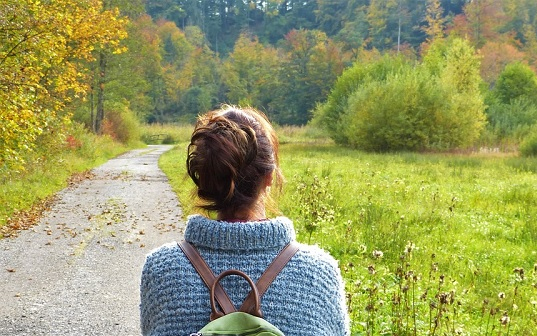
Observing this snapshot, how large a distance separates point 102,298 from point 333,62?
75967 mm

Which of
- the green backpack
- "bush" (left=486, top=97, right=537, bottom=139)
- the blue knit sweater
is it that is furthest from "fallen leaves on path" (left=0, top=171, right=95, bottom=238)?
"bush" (left=486, top=97, right=537, bottom=139)

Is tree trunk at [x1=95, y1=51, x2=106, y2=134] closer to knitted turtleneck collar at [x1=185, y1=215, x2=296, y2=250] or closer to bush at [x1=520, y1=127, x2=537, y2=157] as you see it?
bush at [x1=520, y1=127, x2=537, y2=157]

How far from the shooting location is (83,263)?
739cm

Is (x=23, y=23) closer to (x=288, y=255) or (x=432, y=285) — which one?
(x=432, y=285)

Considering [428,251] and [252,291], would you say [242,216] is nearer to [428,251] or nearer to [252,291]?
[252,291]

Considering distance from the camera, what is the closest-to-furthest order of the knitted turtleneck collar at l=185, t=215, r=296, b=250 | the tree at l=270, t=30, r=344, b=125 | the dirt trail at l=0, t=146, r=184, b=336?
1. the knitted turtleneck collar at l=185, t=215, r=296, b=250
2. the dirt trail at l=0, t=146, r=184, b=336
3. the tree at l=270, t=30, r=344, b=125

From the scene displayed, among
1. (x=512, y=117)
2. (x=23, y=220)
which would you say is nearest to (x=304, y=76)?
(x=512, y=117)

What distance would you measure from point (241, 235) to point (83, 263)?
615cm

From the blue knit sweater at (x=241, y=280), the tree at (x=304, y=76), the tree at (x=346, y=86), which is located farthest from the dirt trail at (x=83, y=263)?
the tree at (x=304, y=76)

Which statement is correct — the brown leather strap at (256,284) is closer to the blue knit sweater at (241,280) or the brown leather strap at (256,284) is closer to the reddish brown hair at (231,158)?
the blue knit sweater at (241,280)

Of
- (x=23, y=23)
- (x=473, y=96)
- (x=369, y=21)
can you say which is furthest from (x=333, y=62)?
(x=23, y=23)

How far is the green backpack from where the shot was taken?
156 centimetres

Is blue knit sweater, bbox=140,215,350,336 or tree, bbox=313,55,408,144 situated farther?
tree, bbox=313,55,408,144

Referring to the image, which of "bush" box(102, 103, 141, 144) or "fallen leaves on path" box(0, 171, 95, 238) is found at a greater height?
"fallen leaves on path" box(0, 171, 95, 238)
